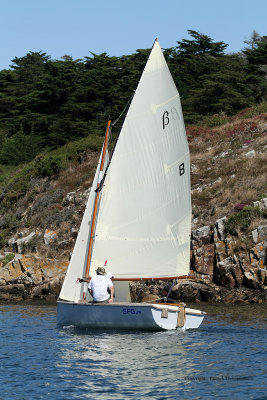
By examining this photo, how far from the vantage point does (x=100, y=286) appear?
22.3 meters

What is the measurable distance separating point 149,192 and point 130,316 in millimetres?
5636

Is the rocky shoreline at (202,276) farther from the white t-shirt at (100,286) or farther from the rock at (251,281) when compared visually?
the white t-shirt at (100,286)

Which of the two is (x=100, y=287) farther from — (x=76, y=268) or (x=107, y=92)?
(x=107, y=92)

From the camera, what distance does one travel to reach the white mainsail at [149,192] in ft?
80.8

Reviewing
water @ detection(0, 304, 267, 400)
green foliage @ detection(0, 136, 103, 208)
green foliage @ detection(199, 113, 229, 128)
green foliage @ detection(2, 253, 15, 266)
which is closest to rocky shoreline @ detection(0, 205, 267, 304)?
green foliage @ detection(2, 253, 15, 266)

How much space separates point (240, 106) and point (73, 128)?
63.2 feet

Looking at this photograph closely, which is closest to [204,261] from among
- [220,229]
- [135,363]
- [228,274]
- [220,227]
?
[228,274]

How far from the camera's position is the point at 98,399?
13.4m

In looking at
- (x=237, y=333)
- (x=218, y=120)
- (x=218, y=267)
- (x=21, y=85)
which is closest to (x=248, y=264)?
(x=218, y=267)

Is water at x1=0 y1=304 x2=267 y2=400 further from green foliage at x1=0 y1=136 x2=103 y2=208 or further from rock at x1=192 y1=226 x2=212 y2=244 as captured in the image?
green foliage at x1=0 y1=136 x2=103 y2=208

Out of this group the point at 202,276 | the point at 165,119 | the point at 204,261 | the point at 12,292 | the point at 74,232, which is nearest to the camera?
the point at 165,119

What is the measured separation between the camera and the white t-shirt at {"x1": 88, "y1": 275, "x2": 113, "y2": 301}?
22253 millimetres

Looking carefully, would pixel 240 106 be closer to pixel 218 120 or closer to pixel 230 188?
pixel 218 120

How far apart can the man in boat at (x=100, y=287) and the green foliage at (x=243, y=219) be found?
1649cm
